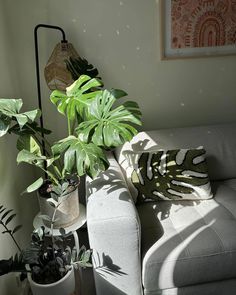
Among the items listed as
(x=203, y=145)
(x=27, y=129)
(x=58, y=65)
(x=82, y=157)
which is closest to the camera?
(x=82, y=157)

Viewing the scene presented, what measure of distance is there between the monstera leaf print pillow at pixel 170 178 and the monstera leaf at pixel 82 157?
1.40ft

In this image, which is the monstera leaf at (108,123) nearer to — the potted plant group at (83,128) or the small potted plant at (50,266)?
the potted plant group at (83,128)

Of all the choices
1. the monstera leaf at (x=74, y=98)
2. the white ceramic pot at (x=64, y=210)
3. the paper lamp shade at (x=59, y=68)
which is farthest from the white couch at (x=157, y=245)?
the paper lamp shade at (x=59, y=68)

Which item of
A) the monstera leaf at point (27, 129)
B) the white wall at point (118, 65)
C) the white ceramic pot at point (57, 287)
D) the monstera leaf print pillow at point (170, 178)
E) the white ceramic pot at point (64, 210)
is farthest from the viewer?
the white wall at point (118, 65)

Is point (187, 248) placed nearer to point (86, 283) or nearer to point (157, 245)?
point (157, 245)

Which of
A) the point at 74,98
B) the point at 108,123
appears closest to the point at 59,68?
the point at 74,98

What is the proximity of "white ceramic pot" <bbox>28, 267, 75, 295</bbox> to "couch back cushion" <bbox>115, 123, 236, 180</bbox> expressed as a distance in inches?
30.1

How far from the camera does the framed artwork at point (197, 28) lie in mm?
1958

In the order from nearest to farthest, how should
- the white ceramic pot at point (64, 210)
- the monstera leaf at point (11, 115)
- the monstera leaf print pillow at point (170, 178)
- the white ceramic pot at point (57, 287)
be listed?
the monstera leaf at point (11, 115), the white ceramic pot at point (57, 287), the white ceramic pot at point (64, 210), the monstera leaf print pillow at point (170, 178)

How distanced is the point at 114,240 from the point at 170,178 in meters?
0.52

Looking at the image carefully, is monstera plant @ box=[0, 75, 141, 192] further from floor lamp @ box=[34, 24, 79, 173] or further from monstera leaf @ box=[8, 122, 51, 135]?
floor lamp @ box=[34, 24, 79, 173]

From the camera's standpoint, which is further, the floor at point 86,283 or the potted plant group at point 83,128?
the floor at point 86,283

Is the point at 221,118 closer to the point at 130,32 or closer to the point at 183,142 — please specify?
the point at 183,142

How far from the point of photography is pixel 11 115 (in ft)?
4.27
